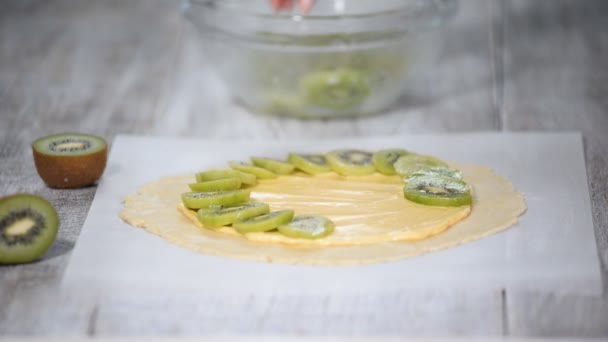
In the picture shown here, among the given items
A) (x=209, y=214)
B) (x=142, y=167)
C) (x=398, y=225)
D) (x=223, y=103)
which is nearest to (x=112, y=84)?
(x=223, y=103)

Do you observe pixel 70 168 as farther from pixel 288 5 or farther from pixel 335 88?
pixel 288 5

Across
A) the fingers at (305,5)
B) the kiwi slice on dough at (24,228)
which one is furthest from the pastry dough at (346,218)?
the fingers at (305,5)

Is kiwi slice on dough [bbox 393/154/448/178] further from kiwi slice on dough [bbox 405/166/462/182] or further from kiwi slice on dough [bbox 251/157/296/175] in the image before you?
kiwi slice on dough [bbox 251/157/296/175]

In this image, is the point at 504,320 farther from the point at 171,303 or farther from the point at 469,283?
the point at 171,303

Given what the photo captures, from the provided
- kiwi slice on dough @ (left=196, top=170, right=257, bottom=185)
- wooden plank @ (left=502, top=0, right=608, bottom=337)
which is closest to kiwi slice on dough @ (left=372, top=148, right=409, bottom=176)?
kiwi slice on dough @ (left=196, top=170, right=257, bottom=185)

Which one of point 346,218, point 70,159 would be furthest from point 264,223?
point 70,159

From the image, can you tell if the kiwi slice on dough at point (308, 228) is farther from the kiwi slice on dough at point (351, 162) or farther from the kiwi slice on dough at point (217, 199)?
the kiwi slice on dough at point (351, 162)
